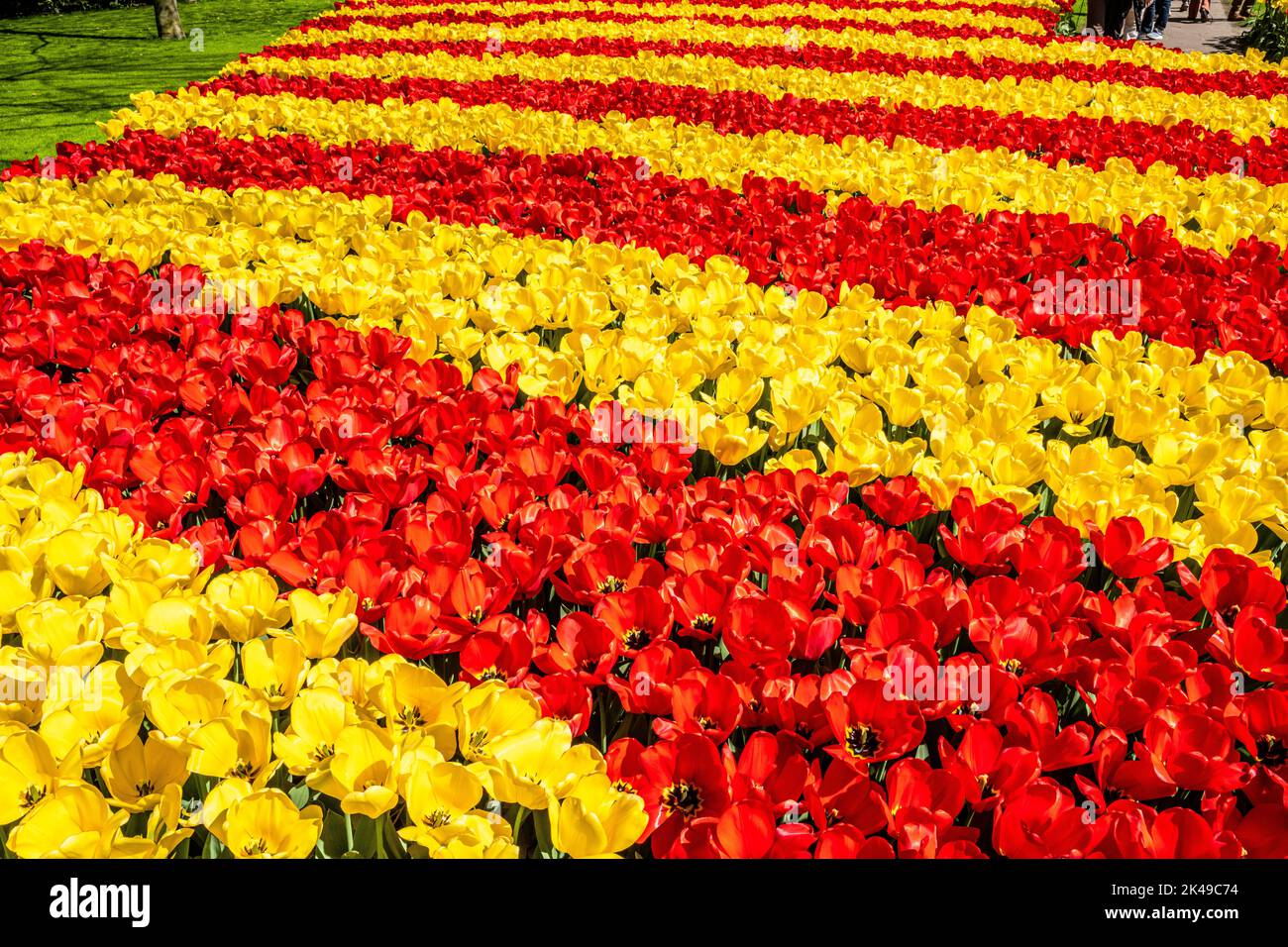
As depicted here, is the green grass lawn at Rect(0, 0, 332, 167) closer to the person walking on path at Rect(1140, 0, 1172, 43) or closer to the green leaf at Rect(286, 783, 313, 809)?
the green leaf at Rect(286, 783, 313, 809)

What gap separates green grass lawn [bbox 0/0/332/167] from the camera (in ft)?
38.9

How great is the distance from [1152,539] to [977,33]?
1264 centimetres

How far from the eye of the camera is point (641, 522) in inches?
82.0

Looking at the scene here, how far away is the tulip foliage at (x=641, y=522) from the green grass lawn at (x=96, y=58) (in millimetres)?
7282

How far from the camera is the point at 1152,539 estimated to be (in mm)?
1932

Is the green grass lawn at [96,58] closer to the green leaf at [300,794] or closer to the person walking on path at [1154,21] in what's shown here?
the green leaf at [300,794]

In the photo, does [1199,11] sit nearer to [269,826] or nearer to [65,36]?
[65,36]

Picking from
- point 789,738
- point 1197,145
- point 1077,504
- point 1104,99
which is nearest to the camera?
point 789,738

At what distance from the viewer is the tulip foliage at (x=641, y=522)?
1.38 metres

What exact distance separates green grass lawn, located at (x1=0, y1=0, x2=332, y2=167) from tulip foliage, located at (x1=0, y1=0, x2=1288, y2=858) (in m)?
7.28

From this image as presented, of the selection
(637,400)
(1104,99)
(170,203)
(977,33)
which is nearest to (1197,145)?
(1104,99)

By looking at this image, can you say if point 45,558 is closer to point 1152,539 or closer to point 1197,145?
point 1152,539

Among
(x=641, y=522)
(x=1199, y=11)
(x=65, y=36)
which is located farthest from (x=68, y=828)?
(x=1199, y=11)

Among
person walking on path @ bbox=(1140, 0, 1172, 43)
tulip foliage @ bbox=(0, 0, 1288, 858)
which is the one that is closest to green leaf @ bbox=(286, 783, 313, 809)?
tulip foliage @ bbox=(0, 0, 1288, 858)
